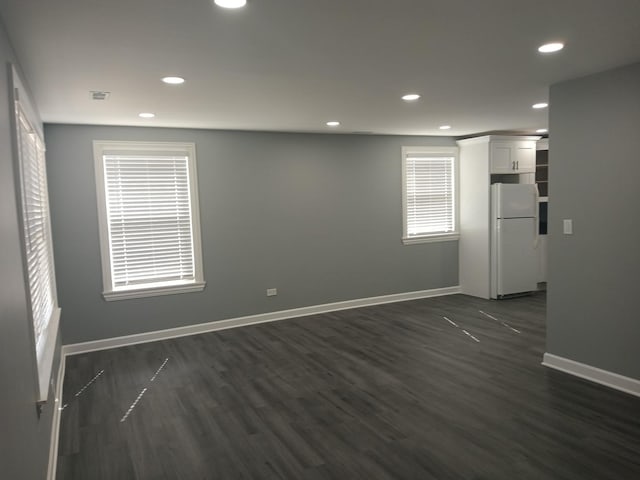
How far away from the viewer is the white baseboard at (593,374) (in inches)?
131

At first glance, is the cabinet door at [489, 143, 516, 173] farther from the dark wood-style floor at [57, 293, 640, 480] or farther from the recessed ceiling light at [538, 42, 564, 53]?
the recessed ceiling light at [538, 42, 564, 53]

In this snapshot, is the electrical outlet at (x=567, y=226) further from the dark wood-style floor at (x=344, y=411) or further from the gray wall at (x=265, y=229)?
the gray wall at (x=265, y=229)

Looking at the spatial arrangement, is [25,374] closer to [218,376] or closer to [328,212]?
[218,376]

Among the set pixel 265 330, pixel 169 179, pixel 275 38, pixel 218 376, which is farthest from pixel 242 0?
pixel 265 330

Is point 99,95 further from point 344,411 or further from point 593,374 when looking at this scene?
point 593,374

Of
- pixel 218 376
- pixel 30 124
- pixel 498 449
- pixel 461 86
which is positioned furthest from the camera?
pixel 218 376

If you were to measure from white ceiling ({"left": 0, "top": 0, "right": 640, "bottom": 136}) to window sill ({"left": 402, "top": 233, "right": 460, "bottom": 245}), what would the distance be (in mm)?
2679

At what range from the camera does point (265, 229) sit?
18.7ft


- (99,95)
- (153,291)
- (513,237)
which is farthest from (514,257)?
(99,95)

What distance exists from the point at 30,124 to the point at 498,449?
3587 mm

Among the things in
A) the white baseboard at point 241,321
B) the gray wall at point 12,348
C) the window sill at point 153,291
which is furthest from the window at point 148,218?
the gray wall at point 12,348

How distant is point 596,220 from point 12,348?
380 cm

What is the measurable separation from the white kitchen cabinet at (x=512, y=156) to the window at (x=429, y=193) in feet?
2.13

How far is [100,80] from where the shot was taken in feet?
10.00
